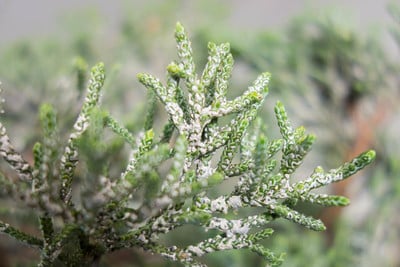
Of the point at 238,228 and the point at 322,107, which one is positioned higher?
the point at 322,107

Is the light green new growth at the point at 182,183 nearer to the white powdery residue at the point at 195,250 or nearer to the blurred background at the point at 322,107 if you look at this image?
the white powdery residue at the point at 195,250

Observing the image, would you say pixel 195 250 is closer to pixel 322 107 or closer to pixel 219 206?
pixel 219 206

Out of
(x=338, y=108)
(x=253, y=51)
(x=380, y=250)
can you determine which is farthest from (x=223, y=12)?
(x=380, y=250)

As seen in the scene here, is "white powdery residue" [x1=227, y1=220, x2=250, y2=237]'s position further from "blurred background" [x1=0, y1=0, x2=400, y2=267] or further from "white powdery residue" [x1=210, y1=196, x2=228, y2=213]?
"blurred background" [x1=0, y1=0, x2=400, y2=267]

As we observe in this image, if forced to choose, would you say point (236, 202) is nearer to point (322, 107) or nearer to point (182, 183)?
point (182, 183)

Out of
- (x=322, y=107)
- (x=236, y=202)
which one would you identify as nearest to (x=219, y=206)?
(x=236, y=202)

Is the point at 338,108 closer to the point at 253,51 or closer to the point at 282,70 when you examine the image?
the point at 282,70

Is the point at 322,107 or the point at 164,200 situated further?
the point at 322,107

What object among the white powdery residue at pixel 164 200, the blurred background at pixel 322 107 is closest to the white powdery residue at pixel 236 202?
the white powdery residue at pixel 164 200
